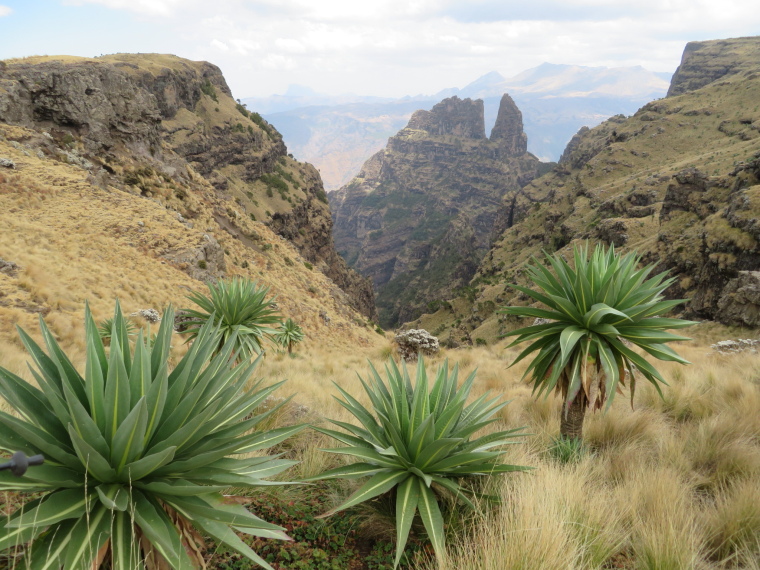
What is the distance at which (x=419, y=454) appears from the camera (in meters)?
2.73

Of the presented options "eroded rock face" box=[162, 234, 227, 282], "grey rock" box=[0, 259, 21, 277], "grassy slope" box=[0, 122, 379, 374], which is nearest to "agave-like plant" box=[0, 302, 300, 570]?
"grassy slope" box=[0, 122, 379, 374]

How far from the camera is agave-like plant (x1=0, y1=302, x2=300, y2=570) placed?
1691 millimetres

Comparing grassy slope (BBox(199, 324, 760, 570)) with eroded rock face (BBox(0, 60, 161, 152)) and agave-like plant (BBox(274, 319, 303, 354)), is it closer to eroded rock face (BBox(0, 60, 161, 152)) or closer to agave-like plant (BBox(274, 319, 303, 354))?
agave-like plant (BBox(274, 319, 303, 354))

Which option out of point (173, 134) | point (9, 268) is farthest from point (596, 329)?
point (173, 134)

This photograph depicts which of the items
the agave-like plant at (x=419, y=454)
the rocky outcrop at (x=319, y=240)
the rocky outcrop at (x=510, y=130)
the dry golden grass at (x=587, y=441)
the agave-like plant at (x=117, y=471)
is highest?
the rocky outcrop at (x=510, y=130)

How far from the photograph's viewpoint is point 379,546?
2.76 m

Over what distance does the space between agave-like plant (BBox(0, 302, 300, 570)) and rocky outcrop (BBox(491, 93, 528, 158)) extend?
8400 inches

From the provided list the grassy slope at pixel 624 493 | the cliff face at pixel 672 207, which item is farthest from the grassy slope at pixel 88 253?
the cliff face at pixel 672 207

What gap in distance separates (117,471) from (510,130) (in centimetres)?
21811

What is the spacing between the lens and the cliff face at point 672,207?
778 inches

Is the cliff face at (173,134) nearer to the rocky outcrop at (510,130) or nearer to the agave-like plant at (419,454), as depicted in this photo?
the agave-like plant at (419,454)

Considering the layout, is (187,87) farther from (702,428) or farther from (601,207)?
(702,428)

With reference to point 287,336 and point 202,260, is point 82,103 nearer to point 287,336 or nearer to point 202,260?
point 202,260

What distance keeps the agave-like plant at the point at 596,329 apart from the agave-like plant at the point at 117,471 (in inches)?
132
